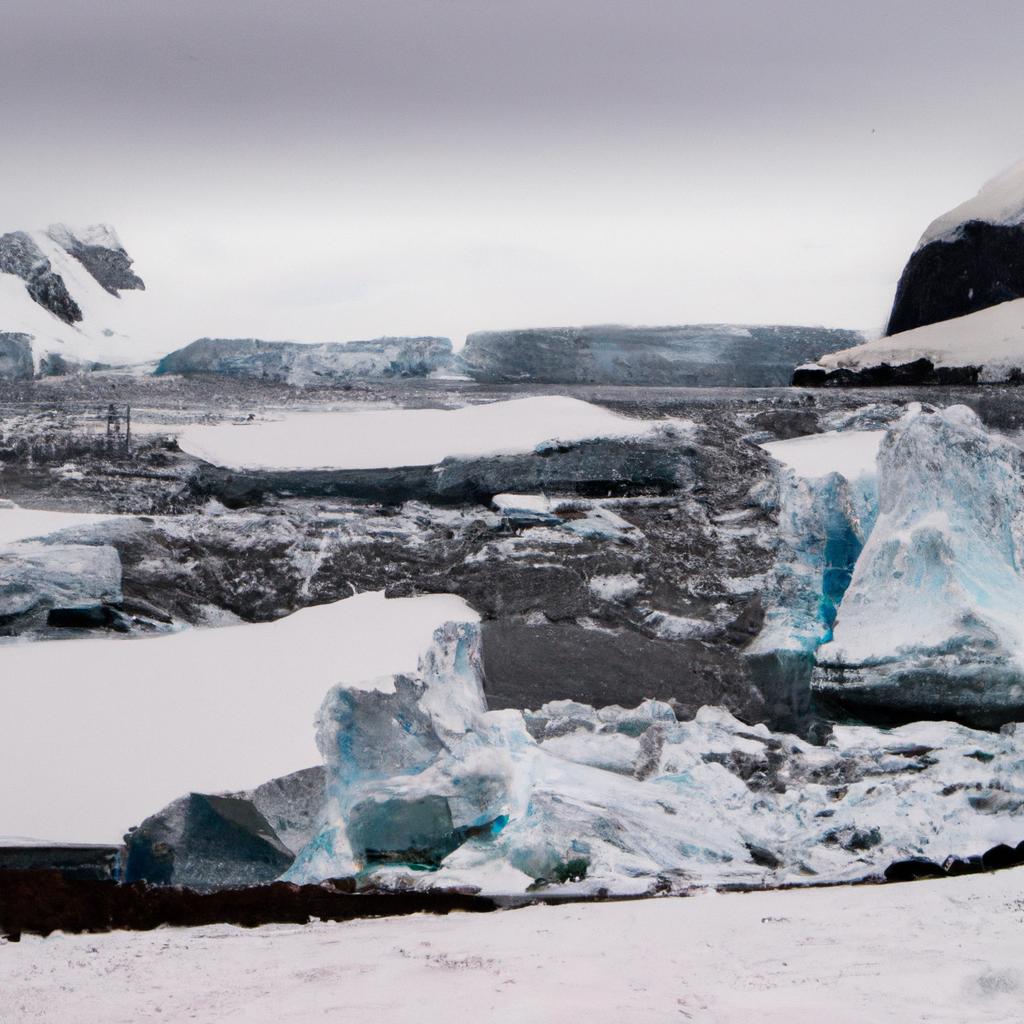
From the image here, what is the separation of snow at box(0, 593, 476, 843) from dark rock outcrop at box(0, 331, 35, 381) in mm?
774

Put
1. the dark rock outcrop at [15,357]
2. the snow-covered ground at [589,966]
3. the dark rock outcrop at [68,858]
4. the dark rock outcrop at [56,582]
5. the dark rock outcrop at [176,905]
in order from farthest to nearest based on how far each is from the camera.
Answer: the dark rock outcrop at [15,357]
the dark rock outcrop at [56,582]
the dark rock outcrop at [68,858]
the dark rock outcrop at [176,905]
the snow-covered ground at [589,966]

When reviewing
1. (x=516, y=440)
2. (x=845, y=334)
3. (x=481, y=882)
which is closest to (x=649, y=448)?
(x=516, y=440)

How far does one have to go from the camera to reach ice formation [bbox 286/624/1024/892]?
7.29 ft

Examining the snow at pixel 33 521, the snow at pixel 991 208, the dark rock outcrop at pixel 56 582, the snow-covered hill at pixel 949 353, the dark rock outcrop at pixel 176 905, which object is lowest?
the dark rock outcrop at pixel 176 905

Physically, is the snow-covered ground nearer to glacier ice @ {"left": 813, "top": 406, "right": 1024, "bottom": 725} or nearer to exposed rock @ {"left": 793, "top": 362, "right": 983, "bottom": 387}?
glacier ice @ {"left": 813, "top": 406, "right": 1024, "bottom": 725}

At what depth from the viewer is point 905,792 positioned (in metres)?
2.35

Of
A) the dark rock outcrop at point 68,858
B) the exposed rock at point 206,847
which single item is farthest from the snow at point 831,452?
the dark rock outcrop at point 68,858

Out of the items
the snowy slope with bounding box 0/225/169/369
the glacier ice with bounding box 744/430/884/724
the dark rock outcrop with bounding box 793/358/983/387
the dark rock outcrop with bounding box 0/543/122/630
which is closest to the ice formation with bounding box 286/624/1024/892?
the glacier ice with bounding box 744/430/884/724

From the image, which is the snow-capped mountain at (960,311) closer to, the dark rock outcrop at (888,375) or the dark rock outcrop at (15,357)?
the dark rock outcrop at (888,375)

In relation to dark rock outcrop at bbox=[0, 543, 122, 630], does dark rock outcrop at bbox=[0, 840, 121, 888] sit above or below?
below

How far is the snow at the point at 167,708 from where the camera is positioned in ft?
7.49

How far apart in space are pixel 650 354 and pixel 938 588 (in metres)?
1.00

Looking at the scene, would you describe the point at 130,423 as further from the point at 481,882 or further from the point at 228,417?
the point at 481,882

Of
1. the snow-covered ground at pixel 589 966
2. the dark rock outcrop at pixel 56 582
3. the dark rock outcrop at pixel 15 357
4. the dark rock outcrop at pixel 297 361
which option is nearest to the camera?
the snow-covered ground at pixel 589 966
